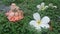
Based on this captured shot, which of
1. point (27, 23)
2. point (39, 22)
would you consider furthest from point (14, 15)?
point (39, 22)

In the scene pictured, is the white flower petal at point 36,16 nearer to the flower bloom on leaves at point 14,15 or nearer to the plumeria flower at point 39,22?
the plumeria flower at point 39,22

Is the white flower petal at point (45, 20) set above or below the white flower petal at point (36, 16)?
below

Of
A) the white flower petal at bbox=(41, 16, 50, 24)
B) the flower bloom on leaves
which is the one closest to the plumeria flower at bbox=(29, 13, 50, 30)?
the white flower petal at bbox=(41, 16, 50, 24)

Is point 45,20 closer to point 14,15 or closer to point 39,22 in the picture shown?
point 39,22

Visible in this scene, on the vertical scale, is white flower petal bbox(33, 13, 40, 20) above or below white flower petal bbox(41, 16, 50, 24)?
above

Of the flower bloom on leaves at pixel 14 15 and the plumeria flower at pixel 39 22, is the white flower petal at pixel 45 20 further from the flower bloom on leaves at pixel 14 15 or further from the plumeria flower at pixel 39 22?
the flower bloom on leaves at pixel 14 15

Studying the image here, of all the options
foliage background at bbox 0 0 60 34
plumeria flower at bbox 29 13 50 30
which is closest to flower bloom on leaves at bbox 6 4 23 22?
foliage background at bbox 0 0 60 34

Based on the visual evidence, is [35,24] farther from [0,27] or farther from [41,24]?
[0,27]

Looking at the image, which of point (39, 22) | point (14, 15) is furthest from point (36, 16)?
point (14, 15)

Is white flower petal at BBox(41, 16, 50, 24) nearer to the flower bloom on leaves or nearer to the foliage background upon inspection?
the foliage background

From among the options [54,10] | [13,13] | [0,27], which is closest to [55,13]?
[54,10]

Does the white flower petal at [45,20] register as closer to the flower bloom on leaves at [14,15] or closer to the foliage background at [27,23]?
the foliage background at [27,23]

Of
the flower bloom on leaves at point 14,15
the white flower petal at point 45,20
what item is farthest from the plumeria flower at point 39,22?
the flower bloom on leaves at point 14,15
